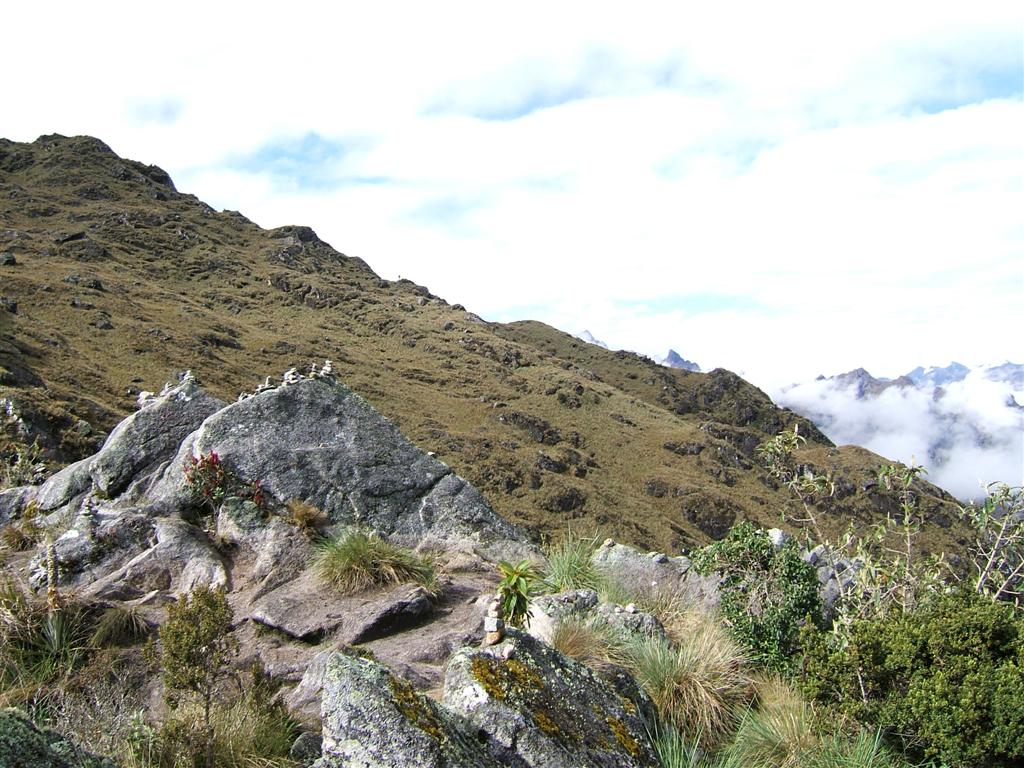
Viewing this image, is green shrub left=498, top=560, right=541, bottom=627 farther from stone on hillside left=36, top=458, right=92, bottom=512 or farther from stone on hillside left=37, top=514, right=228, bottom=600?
stone on hillside left=36, top=458, right=92, bottom=512

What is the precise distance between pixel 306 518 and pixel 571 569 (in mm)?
3916

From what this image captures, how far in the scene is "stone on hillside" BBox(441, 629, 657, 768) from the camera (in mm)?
4938

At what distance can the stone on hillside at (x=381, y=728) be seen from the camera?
4.32m

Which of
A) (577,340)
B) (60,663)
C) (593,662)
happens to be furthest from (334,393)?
(577,340)

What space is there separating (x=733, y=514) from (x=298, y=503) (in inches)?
2872

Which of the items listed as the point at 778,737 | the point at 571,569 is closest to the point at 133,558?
the point at 571,569

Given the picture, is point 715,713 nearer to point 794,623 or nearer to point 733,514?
Answer: point 794,623

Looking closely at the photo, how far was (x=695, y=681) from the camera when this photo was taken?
22.3 feet

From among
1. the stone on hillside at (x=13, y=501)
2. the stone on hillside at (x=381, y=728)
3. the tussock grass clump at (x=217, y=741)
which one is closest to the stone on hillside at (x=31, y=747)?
the tussock grass clump at (x=217, y=741)

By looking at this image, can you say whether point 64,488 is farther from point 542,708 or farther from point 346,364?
point 346,364

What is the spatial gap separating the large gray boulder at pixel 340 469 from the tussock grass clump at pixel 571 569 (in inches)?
58.7

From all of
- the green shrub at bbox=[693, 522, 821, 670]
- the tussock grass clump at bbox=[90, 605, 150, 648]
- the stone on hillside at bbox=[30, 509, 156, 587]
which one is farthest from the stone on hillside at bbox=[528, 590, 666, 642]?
the stone on hillside at bbox=[30, 509, 156, 587]

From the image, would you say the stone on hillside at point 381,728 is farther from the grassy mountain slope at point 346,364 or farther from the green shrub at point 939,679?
the grassy mountain slope at point 346,364

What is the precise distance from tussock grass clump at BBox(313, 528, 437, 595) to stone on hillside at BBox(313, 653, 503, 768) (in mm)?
4733
